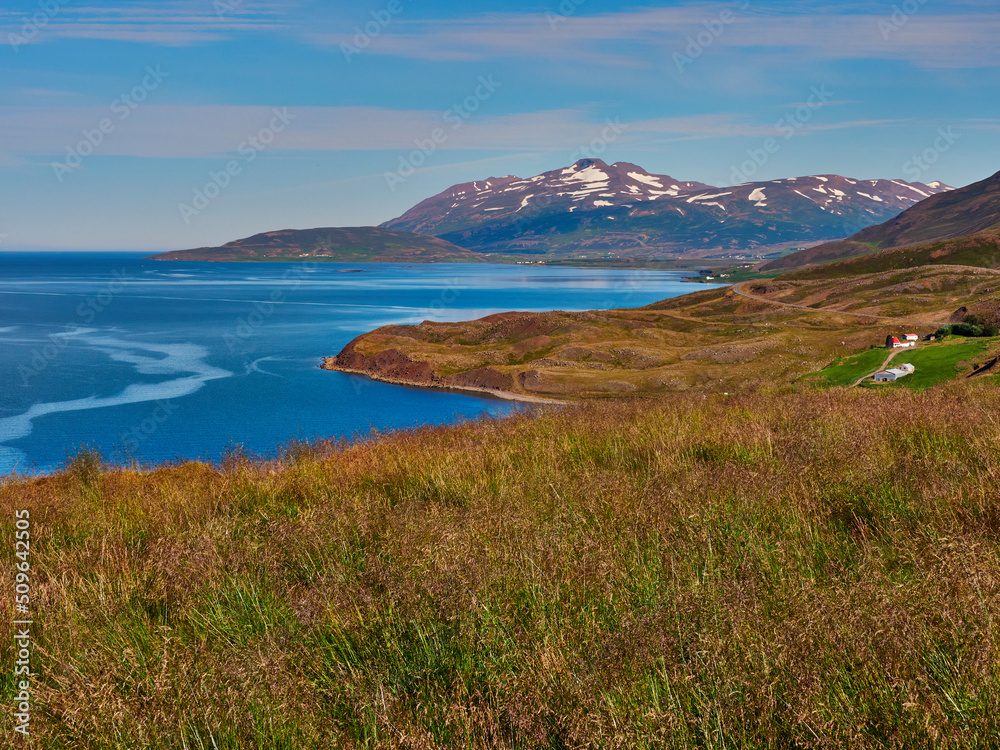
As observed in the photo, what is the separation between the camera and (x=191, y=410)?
74.7m

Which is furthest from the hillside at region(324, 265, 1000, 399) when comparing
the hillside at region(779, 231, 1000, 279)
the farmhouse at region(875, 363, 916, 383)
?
the hillside at region(779, 231, 1000, 279)

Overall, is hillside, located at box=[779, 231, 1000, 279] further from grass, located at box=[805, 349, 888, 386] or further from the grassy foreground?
the grassy foreground

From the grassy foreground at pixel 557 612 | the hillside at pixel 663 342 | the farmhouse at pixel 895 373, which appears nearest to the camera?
the grassy foreground at pixel 557 612

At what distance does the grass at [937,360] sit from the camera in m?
34.6

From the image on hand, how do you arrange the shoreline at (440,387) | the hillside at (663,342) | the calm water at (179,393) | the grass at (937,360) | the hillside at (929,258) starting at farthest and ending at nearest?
the hillside at (929,258)
the shoreline at (440,387)
the hillside at (663,342)
the calm water at (179,393)
the grass at (937,360)

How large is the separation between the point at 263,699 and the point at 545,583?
1.65 metres

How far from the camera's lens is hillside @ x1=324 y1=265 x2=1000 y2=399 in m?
79.9

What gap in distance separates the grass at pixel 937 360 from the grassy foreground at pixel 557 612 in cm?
3173

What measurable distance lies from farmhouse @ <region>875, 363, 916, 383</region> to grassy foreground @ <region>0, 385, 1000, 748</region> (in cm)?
3384

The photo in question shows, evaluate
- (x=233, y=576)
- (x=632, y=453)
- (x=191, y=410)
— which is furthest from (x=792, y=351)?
(x=233, y=576)

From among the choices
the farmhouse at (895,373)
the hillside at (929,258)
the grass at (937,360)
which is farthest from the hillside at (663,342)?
the hillside at (929,258)

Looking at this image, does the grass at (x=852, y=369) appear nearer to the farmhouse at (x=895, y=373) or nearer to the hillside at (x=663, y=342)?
the farmhouse at (x=895, y=373)

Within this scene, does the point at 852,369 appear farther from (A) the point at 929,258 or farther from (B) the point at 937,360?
(A) the point at 929,258

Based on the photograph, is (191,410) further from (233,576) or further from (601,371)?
(233,576)
